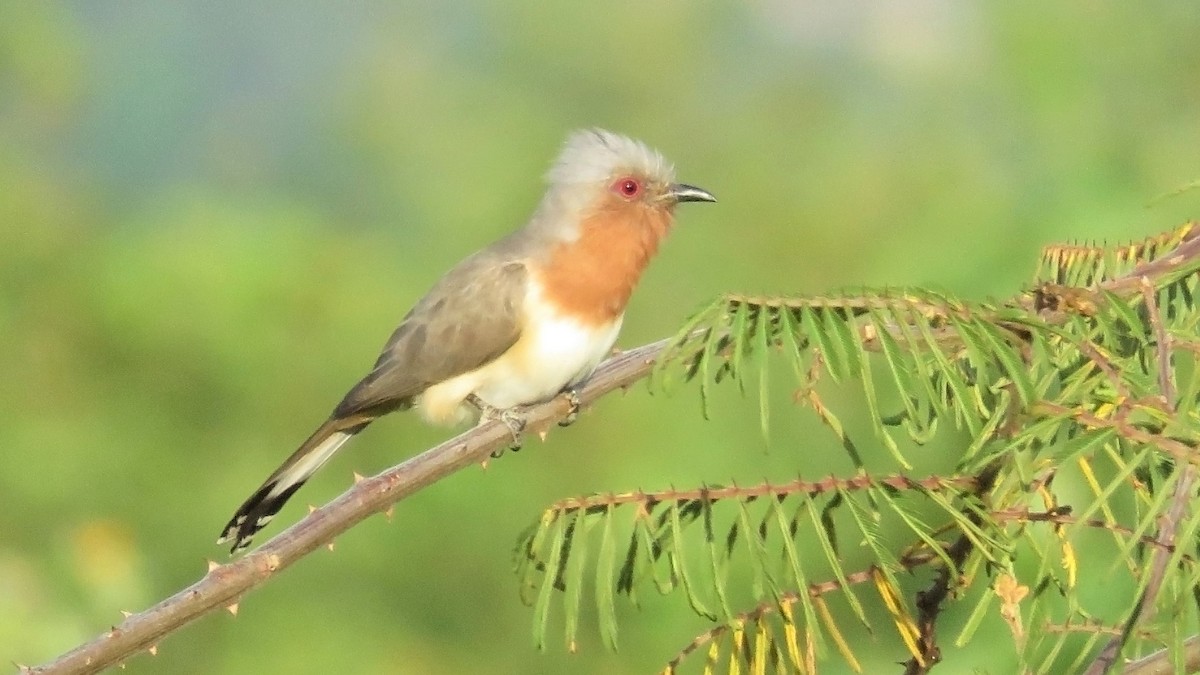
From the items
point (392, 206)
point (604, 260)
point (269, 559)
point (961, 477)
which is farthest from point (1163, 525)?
point (392, 206)

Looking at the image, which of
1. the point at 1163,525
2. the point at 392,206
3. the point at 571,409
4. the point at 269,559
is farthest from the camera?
the point at 392,206

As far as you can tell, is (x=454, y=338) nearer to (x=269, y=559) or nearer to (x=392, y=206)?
(x=392, y=206)

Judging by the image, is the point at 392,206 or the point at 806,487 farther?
the point at 392,206

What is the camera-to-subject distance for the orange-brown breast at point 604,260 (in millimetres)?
1118

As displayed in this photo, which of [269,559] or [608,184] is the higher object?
[608,184]

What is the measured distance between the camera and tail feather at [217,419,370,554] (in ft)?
3.57

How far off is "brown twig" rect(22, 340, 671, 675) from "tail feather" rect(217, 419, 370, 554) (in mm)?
416

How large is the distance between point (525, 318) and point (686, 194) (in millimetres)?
197

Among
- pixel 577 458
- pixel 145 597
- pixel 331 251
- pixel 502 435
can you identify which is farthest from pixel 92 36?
pixel 502 435

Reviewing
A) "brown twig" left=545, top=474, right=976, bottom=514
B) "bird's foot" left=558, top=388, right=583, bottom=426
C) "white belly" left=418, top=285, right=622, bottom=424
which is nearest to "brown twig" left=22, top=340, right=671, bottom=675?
"brown twig" left=545, top=474, right=976, bottom=514

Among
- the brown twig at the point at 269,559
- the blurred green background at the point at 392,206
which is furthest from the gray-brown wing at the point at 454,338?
the brown twig at the point at 269,559

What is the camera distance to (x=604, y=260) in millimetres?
1131

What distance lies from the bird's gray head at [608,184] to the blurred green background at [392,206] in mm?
260

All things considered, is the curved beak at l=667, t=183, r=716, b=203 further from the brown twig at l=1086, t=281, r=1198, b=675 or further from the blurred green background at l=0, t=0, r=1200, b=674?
the brown twig at l=1086, t=281, r=1198, b=675
